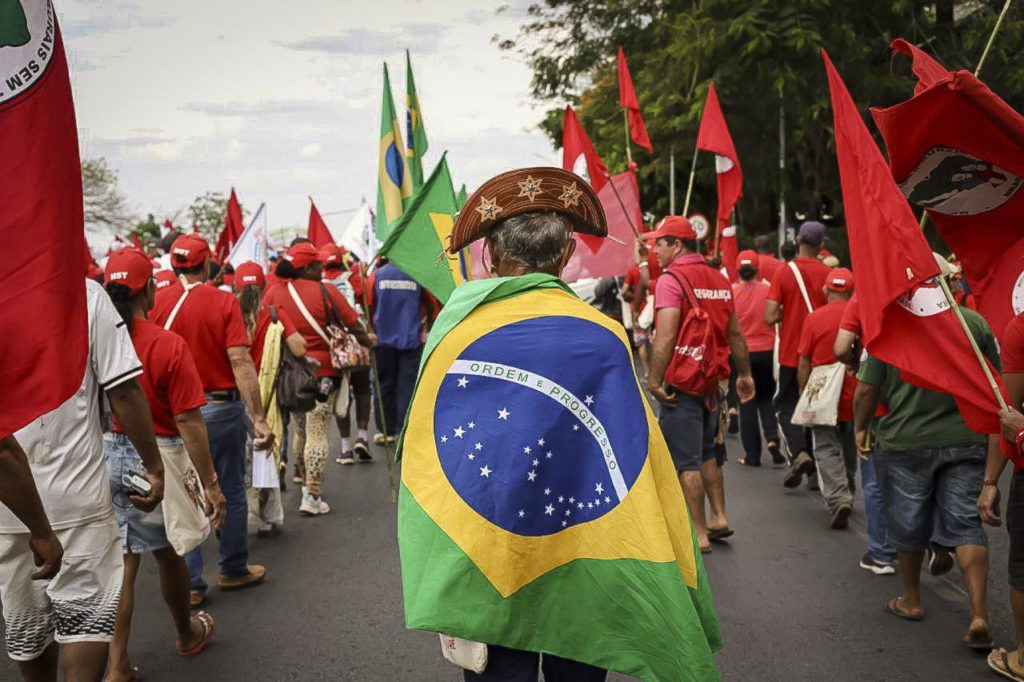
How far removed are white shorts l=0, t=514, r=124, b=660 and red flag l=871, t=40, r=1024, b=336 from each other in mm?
3391

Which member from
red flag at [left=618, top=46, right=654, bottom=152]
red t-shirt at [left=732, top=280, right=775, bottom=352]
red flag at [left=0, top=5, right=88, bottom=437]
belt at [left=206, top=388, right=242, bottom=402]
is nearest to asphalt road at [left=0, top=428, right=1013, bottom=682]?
belt at [left=206, top=388, right=242, bottom=402]

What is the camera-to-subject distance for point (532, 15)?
92.6ft

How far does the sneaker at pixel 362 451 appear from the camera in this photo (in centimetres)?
1071

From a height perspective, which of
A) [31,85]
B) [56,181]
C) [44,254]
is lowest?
[44,254]

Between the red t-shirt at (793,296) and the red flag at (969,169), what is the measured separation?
4.09 metres

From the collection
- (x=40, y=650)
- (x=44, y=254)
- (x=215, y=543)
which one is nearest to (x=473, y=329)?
(x=44, y=254)

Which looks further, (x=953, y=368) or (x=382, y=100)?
(x=382, y=100)

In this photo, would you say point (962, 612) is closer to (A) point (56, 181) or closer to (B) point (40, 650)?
(B) point (40, 650)

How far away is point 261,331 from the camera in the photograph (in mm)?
8031

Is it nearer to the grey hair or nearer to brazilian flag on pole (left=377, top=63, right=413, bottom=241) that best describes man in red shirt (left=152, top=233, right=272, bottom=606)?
brazilian flag on pole (left=377, top=63, right=413, bottom=241)

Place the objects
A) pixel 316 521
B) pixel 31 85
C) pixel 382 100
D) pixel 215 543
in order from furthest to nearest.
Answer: pixel 382 100 < pixel 316 521 < pixel 215 543 < pixel 31 85

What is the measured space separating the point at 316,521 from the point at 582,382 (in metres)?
5.76

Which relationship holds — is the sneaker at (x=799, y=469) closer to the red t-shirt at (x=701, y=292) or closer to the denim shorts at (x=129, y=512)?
the red t-shirt at (x=701, y=292)

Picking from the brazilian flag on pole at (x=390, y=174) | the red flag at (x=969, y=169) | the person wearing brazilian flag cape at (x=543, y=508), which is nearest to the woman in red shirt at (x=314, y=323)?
the brazilian flag on pole at (x=390, y=174)
